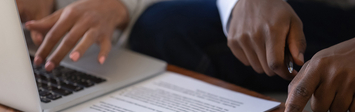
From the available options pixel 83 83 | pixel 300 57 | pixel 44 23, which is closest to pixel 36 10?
pixel 44 23

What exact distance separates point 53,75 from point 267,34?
10.2 inches

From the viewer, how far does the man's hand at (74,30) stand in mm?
359

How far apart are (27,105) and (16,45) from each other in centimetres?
6

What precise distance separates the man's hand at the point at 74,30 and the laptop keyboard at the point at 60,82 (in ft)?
0.06

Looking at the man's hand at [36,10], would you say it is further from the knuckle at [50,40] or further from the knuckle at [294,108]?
the knuckle at [294,108]

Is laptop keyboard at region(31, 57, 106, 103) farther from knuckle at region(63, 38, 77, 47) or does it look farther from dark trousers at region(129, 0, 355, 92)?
dark trousers at region(129, 0, 355, 92)

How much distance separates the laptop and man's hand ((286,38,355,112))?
0.21 metres

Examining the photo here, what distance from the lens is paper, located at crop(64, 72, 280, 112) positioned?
285 millimetres

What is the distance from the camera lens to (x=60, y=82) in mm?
340

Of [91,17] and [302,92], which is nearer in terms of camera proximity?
[302,92]

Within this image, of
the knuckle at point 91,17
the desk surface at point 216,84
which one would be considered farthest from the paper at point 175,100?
the knuckle at point 91,17

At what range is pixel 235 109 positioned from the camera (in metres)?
0.28

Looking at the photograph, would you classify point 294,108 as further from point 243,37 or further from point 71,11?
point 71,11

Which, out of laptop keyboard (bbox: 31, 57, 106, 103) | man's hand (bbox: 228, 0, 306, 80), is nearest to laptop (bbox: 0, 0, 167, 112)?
laptop keyboard (bbox: 31, 57, 106, 103)
